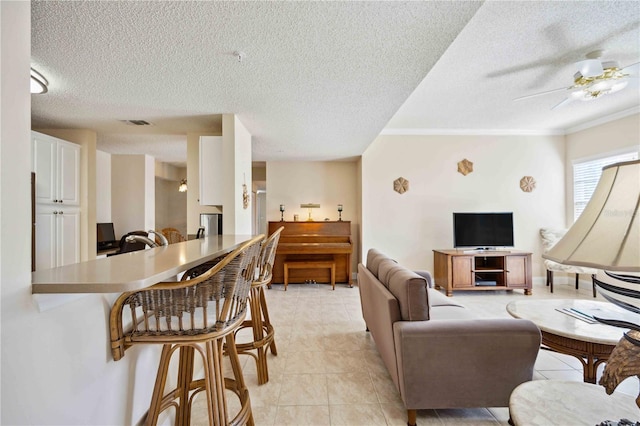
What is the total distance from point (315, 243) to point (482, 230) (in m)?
2.69

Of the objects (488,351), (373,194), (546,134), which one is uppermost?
(546,134)

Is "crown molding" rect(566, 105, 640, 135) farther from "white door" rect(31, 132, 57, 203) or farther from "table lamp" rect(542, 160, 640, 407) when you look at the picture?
"white door" rect(31, 132, 57, 203)

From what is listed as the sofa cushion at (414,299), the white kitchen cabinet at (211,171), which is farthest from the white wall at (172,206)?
the sofa cushion at (414,299)

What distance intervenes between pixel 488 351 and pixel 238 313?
1.37m

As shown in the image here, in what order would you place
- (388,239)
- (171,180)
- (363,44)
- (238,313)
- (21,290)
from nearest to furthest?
1. (21,290)
2. (238,313)
3. (363,44)
4. (388,239)
5. (171,180)

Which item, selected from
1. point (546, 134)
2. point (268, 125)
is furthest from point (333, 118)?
point (546, 134)

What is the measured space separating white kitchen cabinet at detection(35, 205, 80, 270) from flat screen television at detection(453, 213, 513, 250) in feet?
17.1

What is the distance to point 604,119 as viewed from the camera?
415cm

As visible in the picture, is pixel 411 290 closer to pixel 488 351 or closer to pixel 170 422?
pixel 488 351

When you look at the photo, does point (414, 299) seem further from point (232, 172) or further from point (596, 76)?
point (596, 76)

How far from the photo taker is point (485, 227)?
452 centimetres

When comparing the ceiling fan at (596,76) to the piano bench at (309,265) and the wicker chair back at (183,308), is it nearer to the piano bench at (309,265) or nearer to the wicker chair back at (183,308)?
the wicker chair back at (183,308)

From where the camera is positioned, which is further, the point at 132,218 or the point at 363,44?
the point at 132,218

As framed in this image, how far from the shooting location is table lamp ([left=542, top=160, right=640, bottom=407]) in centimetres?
64
